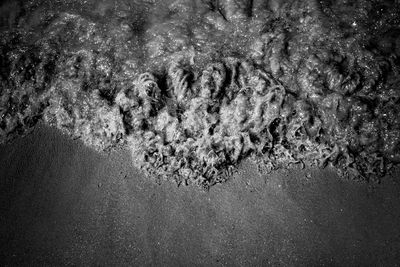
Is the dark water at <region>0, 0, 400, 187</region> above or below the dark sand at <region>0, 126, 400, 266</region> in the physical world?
above

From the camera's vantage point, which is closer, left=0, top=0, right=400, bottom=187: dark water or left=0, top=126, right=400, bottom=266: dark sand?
left=0, top=126, right=400, bottom=266: dark sand

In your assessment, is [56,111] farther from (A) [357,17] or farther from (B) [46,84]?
(A) [357,17]

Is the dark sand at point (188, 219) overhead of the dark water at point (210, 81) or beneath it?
beneath

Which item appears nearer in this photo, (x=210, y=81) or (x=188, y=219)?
(x=188, y=219)

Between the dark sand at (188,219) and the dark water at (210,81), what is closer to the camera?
the dark sand at (188,219)

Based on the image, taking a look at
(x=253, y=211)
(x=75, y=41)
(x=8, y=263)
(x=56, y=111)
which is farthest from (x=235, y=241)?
(x=75, y=41)
